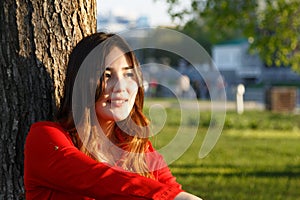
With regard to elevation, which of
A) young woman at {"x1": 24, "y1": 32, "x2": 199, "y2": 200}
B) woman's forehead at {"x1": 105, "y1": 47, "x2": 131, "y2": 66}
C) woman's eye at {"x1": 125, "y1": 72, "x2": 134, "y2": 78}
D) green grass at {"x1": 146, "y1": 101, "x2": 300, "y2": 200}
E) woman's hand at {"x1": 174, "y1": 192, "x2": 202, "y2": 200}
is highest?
woman's forehead at {"x1": 105, "y1": 47, "x2": 131, "y2": 66}

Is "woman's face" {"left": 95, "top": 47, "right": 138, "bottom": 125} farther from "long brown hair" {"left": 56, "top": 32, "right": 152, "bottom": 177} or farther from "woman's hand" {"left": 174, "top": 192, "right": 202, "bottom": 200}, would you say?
"woman's hand" {"left": 174, "top": 192, "right": 202, "bottom": 200}

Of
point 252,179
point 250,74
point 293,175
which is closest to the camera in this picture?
point 252,179

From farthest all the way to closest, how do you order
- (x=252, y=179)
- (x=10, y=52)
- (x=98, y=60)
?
(x=252, y=179), (x=10, y=52), (x=98, y=60)

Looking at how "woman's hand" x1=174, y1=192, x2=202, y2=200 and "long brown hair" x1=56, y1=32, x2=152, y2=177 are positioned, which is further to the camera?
"long brown hair" x1=56, y1=32, x2=152, y2=177

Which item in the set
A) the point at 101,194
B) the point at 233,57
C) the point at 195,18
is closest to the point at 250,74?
the point at 233,57

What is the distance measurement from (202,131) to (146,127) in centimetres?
1269

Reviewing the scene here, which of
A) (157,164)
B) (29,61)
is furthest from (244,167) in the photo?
(157,164)

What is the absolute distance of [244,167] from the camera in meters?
9.35

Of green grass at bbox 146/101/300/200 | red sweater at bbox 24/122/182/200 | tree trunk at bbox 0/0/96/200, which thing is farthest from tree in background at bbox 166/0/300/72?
red sweater at bbox 24/122/182/200

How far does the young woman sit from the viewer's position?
97.3 inches

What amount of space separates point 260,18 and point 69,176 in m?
9.46

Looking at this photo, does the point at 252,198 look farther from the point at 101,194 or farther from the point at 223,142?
the point at 223,142

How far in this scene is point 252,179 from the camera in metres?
8.16

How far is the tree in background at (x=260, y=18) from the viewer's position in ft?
35.5
